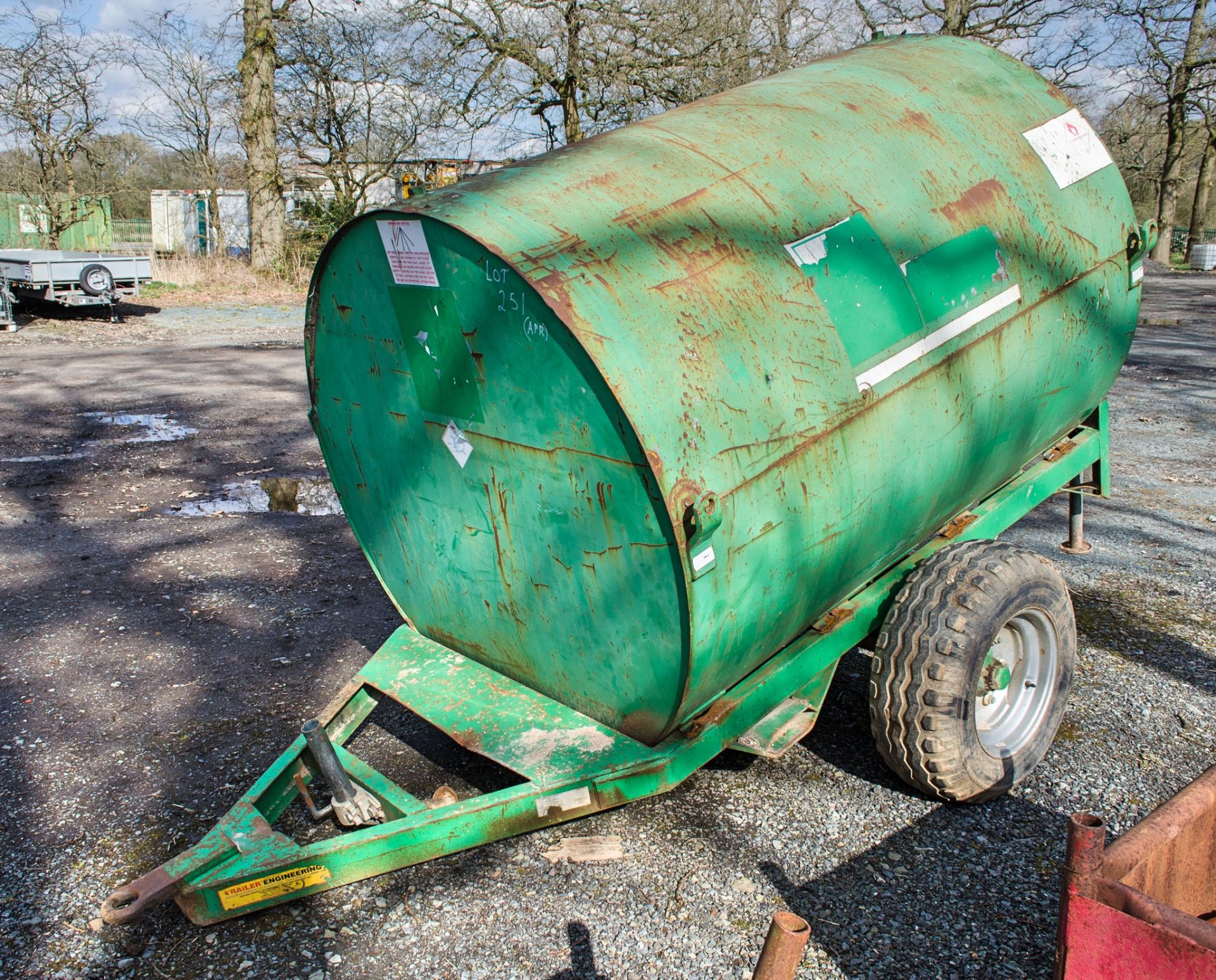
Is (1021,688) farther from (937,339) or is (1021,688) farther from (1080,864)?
(1080,864)

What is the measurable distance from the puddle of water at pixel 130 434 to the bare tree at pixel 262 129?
43.0 ft

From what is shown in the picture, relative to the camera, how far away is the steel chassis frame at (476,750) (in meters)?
2.60

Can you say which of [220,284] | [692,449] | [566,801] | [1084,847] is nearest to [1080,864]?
[1084,847]

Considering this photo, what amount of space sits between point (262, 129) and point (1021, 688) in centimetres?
2120

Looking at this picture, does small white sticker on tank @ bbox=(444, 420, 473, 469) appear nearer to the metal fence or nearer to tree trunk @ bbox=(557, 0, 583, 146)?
tree trunk @ bbox=(557, 0, 583, 146)

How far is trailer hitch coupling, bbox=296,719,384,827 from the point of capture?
2.86 meters

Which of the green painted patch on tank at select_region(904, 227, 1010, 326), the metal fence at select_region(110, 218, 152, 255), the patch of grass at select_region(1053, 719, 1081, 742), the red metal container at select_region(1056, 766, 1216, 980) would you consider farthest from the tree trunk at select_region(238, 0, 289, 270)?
the red metal container at select_region(1056, 766, 1216, 980)

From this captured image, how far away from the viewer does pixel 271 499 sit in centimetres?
667

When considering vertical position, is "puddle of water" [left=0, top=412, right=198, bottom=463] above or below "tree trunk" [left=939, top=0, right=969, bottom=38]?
below

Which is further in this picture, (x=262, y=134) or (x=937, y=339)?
(x=262, y=134)

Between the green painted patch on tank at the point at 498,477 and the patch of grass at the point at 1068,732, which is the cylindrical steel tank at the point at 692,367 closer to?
the green painted patch on tank at the point at 498,477

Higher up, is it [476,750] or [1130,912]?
[1130,912]

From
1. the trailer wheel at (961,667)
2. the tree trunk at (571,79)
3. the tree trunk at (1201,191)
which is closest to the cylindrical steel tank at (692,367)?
the trailer wheel at (961,667)

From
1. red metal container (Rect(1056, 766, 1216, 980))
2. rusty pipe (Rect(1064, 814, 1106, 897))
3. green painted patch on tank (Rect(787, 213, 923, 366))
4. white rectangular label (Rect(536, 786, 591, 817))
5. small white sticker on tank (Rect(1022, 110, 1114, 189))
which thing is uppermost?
small white sticker on tank (Rect(1022, 110, 1114, 189))
